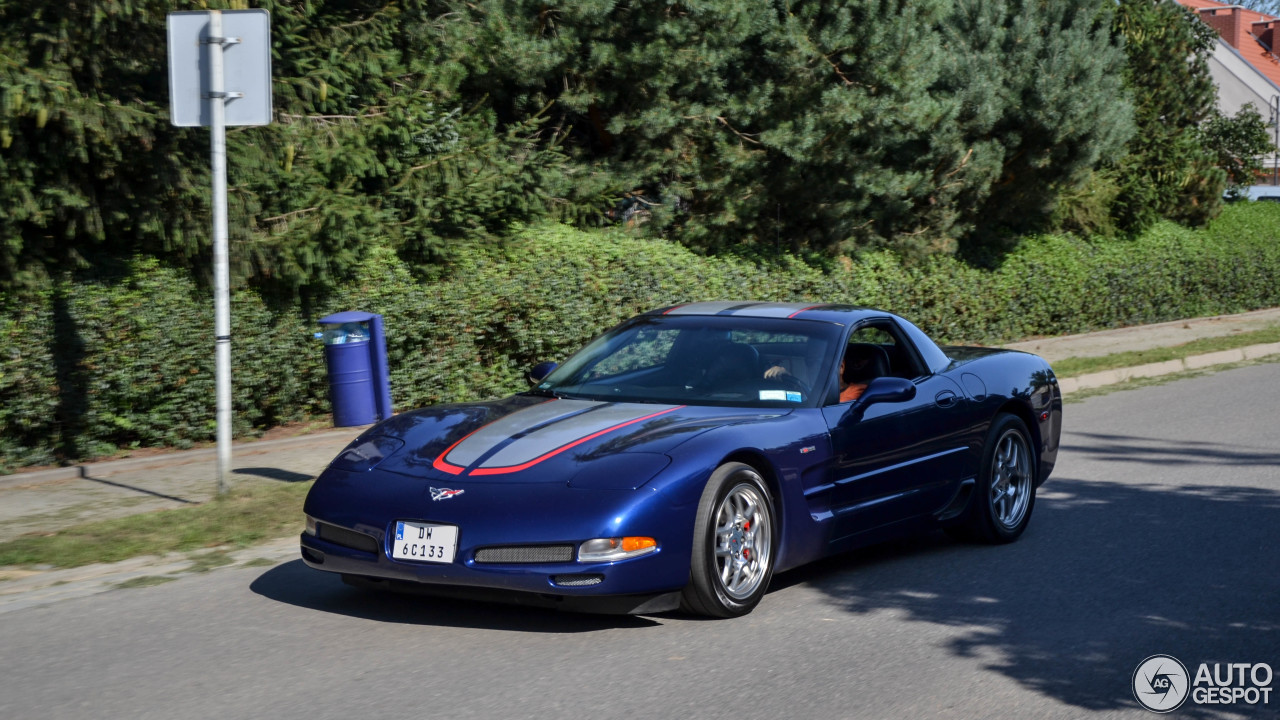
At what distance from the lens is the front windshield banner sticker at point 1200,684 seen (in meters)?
4.63

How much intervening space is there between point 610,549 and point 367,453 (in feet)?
4.54

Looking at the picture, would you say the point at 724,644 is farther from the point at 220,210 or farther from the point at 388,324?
the point at 388,324

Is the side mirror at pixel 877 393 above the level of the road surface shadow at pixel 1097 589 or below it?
above

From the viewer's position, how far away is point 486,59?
14.0m

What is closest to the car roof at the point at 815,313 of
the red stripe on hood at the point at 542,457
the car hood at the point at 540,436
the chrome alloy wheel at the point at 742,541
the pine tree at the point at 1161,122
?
the car hood at the point at 540,436

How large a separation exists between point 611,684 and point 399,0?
9.15 meters

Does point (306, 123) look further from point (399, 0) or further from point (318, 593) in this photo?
point (318, 593)

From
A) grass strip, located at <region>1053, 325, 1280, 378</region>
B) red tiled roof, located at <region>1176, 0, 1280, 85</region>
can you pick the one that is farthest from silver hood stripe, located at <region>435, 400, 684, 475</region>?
red tiled roof, located at <region>1176, 0, 1280, 85</region>

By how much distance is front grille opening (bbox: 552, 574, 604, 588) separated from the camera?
5012 millimetres

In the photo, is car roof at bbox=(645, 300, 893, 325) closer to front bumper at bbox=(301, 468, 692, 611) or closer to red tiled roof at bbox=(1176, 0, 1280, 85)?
front bumper at bbox=(301, 468, 692, 611)

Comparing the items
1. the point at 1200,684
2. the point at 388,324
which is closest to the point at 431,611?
the point at 1200,684

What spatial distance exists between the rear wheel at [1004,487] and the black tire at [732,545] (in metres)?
1.89

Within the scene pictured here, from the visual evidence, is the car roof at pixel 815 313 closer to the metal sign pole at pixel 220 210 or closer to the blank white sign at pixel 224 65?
the metal sign pole at pixel 220 210

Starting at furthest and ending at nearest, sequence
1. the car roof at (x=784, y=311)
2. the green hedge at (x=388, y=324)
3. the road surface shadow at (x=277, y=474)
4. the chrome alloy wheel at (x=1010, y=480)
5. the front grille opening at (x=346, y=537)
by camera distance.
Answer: the green hedge at (x=388, y=324) < the road surface shadow at (x=277, y=474) < the chrome alloy wheel at (x=1010, y=480) < the car roof at (x=784, y=311) < the front grille opening at (x=346, y=537)
